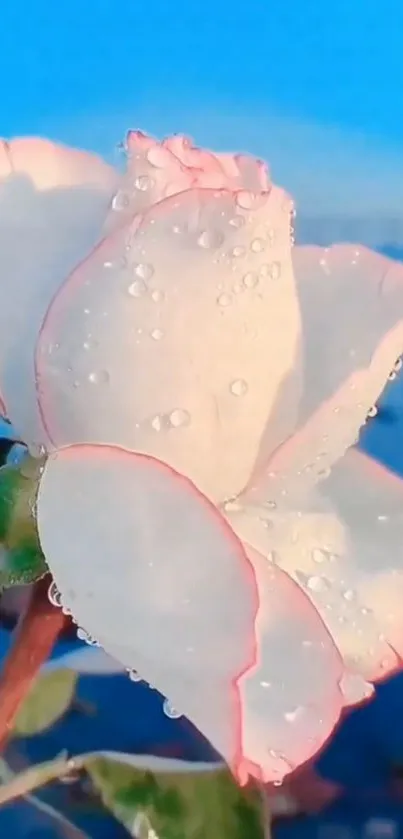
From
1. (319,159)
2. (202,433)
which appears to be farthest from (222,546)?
(319,159)

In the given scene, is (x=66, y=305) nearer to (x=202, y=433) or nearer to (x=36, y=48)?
(x=202, y=433)

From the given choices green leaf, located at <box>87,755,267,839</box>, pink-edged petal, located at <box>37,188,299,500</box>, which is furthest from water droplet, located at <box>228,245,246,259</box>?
green leaf, located at <box>87,755,267,839</box>

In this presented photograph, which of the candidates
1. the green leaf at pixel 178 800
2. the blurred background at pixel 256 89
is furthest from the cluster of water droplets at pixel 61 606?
the blurred background at pixel 256 89

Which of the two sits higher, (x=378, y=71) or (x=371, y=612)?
(x=378, y=71)

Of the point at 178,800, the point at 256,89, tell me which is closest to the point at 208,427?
the point at 178,800

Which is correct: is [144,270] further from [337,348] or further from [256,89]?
[256,89]

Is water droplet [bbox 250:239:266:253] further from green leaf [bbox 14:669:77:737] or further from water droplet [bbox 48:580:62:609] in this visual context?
green leaf [bbox 14:669:77:737]
